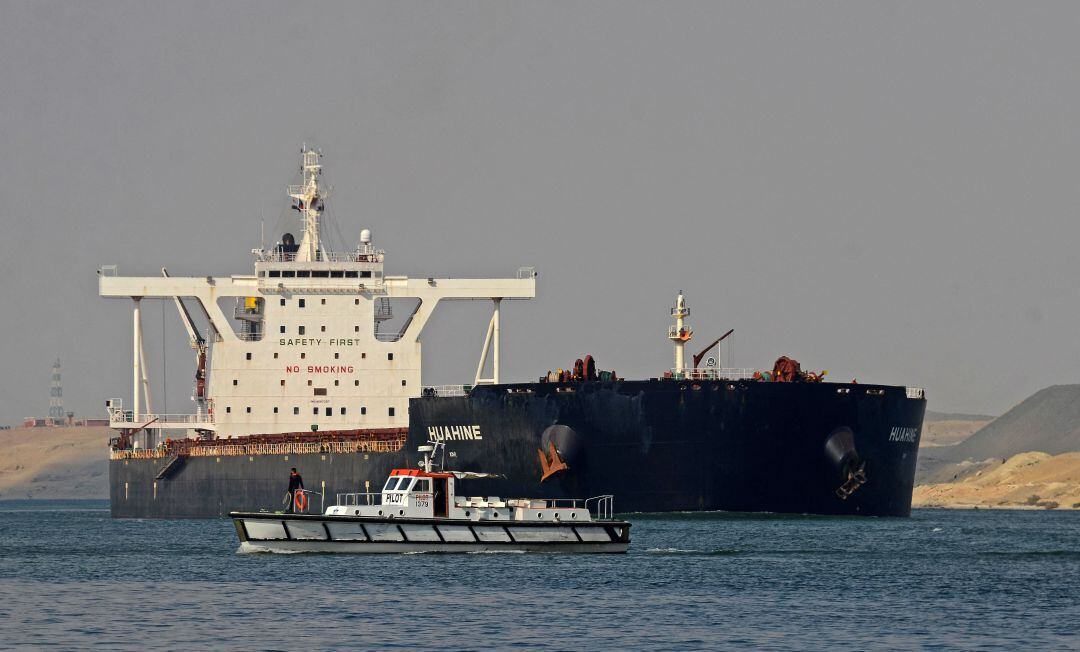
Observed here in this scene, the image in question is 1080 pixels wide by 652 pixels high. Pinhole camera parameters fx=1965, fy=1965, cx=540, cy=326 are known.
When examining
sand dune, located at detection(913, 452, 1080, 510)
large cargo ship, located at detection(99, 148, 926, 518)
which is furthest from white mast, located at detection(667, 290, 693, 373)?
sand dune, located at detection(913, 452, 1080, 510)

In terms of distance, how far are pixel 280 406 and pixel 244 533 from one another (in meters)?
31.2

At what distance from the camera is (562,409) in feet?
204

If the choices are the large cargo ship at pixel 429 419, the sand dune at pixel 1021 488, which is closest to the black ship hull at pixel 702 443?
the large cargo ship at pixel 429 419

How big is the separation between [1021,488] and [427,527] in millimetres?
74323

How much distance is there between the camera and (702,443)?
60.5 m

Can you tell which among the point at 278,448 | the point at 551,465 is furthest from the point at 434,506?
the point at 278,448

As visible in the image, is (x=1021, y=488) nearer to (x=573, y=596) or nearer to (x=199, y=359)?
(x=199, y=359)

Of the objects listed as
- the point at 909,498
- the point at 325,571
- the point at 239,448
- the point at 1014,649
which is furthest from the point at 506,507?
the point at 239,448

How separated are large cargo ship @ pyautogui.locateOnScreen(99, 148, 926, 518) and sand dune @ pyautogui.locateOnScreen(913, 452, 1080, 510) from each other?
1727 inches

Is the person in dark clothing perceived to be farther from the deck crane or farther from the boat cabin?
the deck crane

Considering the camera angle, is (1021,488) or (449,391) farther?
→ (1021,488)

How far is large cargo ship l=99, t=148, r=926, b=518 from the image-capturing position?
6072 centimetres

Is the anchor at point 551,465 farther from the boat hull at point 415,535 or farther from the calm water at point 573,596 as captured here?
the boat hull at point 415,535

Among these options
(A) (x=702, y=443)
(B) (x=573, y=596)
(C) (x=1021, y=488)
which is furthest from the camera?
(C) (x=1021, y=488)
